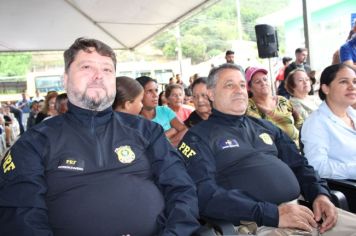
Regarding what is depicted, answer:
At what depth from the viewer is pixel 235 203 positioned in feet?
5.23

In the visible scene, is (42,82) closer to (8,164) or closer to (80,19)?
(80,19)

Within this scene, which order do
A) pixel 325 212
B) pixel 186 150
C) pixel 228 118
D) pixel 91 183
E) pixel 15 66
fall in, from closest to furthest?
pixel 91 183, pixel 325 212, pixel 186 150, pixel 228 118, pixel 15 66

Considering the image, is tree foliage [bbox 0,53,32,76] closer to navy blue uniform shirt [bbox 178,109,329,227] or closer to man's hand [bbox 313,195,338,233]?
navy blue uniform shirt [bbox 178,109,329,227]

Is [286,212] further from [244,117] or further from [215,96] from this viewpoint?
[215,96]

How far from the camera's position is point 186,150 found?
6.00 feet

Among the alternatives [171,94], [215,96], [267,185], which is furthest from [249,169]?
[171,94]

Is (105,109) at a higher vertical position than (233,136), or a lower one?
higher

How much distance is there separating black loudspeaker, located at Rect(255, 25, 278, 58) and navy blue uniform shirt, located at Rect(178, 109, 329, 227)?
3.19 meters

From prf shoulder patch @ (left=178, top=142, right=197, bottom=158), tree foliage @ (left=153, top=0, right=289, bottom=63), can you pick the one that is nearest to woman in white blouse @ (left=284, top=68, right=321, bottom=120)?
prf shoulder patch @ (left=178, top=142, right=197, bottom=158)

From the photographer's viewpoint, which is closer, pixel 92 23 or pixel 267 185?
pixel 267 185

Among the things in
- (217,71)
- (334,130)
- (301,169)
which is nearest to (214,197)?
(301,169)

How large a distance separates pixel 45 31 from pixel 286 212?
331 inches

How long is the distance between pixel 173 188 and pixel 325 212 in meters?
0.76

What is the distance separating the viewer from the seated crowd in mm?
1416
